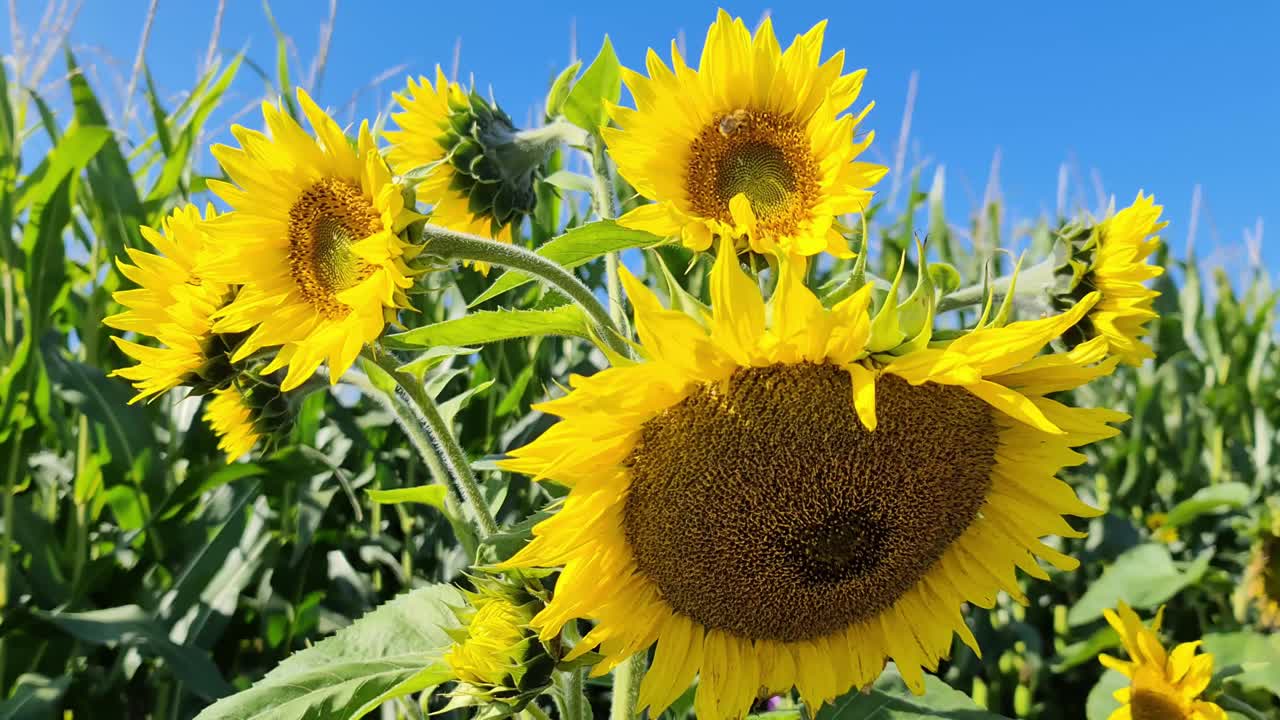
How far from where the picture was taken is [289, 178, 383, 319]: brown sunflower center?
1.28 m

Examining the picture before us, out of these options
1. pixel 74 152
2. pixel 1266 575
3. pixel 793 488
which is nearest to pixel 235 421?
pixel 793 488

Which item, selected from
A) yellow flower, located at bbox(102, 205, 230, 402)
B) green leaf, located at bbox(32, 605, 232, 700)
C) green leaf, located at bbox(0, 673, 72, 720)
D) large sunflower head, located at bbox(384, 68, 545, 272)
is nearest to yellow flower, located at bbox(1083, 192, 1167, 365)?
large sunflower head, located at bbox(384, 68, 545, 272)

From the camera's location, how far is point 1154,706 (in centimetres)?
217

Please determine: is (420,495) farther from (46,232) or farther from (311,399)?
(46,232)

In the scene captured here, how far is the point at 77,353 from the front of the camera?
332 centimetres

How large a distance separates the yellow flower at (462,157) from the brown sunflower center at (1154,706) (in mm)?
1861

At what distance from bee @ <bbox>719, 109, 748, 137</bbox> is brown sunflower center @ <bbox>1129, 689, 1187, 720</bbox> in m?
1.75

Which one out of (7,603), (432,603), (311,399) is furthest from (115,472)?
(432,603)

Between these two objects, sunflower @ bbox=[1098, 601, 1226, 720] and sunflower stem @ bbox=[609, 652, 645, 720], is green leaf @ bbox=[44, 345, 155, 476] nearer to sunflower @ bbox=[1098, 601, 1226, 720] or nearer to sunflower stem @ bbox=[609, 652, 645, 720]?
sunflower stem @ bbox=[609, 652, 645, 720]

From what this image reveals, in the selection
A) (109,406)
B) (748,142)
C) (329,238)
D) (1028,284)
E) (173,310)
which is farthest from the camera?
(109,406)

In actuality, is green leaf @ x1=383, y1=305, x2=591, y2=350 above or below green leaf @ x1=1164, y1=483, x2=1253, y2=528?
above

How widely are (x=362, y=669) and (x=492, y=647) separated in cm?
23

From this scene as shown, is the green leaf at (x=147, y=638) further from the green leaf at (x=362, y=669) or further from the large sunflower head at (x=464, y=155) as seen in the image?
the large sunflower head at (x=464, y=155)

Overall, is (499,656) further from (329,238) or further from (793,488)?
(329,238)
